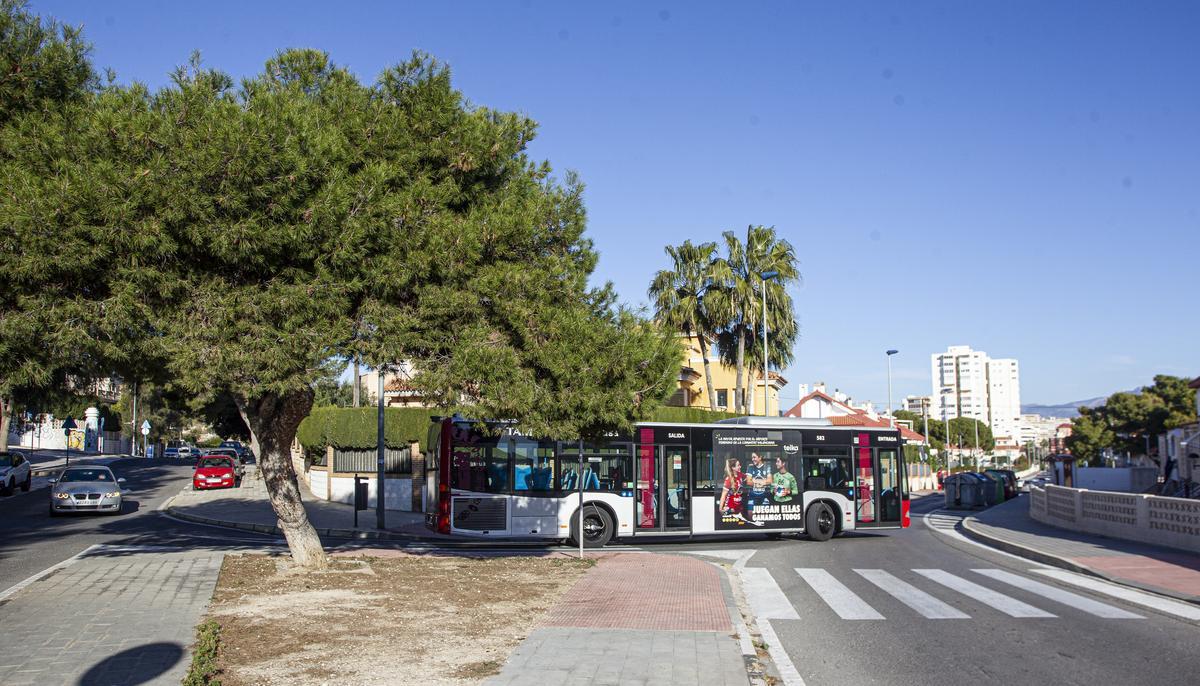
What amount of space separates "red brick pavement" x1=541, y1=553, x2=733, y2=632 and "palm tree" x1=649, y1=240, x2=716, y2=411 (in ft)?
73.1

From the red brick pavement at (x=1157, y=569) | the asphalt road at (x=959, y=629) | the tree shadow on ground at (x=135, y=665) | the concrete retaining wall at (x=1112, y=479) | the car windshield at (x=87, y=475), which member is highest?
the car windshield at (x=87, y=475)

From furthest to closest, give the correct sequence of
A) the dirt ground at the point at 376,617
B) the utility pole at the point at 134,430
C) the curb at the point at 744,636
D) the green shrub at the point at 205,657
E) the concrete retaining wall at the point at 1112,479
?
1. the utility pole at the point at 134,430
2. the concrete retaining wall at the point at 1112,479
3. the curb at the point at 744,636
4. the dirt ground at the point at 376,617
5. the green shrub at the point at 205,657

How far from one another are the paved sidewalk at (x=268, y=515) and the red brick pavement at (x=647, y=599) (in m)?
8.47

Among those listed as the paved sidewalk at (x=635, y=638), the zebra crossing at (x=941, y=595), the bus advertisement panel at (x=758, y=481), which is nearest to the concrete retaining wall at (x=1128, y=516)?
the zebra crossing at (x=941, y=595)

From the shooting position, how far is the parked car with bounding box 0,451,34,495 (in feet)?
114

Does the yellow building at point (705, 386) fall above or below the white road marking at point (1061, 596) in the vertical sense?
above

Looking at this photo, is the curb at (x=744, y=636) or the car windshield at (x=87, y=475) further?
the car windshield at (x=87, y=475)

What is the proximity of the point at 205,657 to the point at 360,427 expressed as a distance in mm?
24377

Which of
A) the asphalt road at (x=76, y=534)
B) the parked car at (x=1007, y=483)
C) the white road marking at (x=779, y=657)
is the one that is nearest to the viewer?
the white road marking at (x=779, y=657)

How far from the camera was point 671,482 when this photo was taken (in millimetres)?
20391

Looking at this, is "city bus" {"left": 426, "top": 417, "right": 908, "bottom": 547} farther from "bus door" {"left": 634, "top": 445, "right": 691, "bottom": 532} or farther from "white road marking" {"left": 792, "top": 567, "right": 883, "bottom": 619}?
"white road marking" {"left": 792, "top": 567, "right": 883, "bottom": 619}

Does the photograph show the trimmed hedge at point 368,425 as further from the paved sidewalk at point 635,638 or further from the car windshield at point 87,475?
the paved sidewalk at point 635,638

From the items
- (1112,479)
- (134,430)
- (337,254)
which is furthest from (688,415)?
(134,430)

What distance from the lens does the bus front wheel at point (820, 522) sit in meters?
21.7
